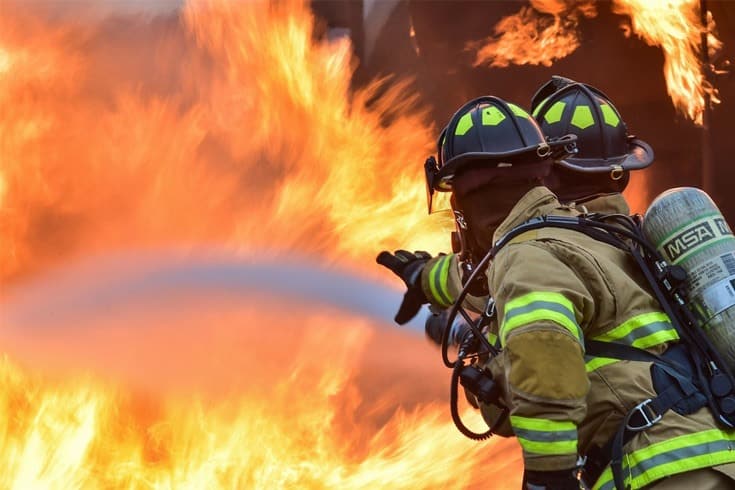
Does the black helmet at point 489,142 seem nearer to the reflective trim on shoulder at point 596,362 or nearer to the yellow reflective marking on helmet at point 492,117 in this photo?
the yellow reflective marking on helmet at point 492,117

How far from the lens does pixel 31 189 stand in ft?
16.3

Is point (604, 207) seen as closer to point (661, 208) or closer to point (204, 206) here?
point (661, 208)

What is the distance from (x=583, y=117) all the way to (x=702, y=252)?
1409 millimetres

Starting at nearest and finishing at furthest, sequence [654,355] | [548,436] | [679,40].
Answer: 1. [548,436]
2. [654,355]
3. [679,40]

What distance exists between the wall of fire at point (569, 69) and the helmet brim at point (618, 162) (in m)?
2.49

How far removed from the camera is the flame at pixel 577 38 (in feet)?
22.2

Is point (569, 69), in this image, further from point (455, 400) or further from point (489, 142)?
point (455, 400)

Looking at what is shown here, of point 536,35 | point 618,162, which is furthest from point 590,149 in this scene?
point 536,35

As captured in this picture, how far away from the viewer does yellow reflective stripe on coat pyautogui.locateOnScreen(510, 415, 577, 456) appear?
235 cm

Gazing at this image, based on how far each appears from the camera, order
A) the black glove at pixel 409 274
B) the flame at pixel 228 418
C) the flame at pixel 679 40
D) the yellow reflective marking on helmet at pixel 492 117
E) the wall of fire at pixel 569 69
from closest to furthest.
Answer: the yellow reflective marking on helmet at pixel 492 117 → the black glove at pixel 409 274 → the flame at pixel 228 418 → the wall of fire at pixel 569 69 → the flame at pixel 679 40

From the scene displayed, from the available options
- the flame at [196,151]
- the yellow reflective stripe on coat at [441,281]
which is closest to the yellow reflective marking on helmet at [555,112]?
the yellow reflective stripe on coat at [441,281]

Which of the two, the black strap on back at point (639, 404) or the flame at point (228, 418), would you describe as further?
the flame at point (228, 418)

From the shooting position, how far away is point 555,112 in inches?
159

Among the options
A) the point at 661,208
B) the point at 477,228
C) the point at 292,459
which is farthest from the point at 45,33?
the point at 661,208
